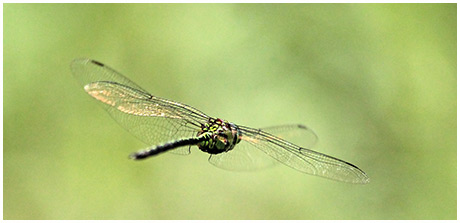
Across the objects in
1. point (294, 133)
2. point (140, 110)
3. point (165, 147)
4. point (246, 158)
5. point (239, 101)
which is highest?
point (239, 101)

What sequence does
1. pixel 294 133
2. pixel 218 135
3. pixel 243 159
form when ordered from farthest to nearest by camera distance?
1. pixel 294 133
2. pixel 243 159
3. pixel 218 135

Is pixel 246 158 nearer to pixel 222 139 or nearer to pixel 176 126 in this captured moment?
pixel 222 139

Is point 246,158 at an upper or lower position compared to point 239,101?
lower

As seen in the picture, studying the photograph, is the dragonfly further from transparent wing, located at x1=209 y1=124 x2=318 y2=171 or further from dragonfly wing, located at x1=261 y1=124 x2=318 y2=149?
dragonfly wing, located at x1=261 y1=124 x2=318 y2=149

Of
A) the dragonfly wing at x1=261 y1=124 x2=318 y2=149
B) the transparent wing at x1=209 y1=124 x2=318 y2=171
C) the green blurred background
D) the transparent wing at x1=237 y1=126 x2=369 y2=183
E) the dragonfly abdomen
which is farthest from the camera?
the green blurred background

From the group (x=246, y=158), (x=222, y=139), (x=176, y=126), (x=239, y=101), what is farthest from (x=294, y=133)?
(x=239, y=101)

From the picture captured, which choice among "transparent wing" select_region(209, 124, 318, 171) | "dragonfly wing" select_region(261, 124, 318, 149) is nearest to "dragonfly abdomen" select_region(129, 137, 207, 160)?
"transparent wing" select_region(209, 124, 318, 171)

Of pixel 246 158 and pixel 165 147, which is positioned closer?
pixel 165 147

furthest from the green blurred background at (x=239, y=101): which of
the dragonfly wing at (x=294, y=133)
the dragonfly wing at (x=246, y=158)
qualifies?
the dragonfly wing at (x=246, y=158)
